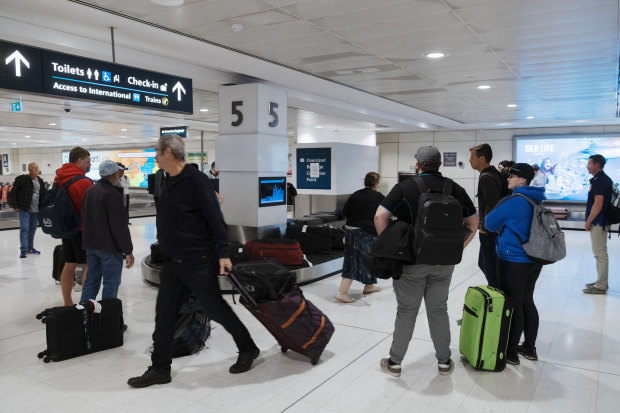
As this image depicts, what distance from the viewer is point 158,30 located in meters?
5.06

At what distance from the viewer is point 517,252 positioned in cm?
367

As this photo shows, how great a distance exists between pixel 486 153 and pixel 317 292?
3002 millimetres

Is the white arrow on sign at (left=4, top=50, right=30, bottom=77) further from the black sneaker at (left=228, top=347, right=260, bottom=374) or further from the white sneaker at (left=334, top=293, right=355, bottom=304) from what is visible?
the white sneaker at (left=334, top=293, right=355, bottom=304)

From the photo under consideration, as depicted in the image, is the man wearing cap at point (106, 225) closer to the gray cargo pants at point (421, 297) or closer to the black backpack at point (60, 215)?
the black backpack at point (60, 215)

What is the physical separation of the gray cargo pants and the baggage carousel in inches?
126

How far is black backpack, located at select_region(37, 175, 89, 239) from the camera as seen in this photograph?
4.59 metres

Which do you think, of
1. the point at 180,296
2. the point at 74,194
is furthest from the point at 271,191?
the point at 180,296

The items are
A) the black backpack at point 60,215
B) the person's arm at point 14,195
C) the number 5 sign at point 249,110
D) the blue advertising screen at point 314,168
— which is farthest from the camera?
the blue advertising screen at point 314,168

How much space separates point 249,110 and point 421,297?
16.0 ft

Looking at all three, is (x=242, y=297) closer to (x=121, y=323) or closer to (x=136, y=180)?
(x=121, y=323)

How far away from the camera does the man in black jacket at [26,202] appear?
28.9ft

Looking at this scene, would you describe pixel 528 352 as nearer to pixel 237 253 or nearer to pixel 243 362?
pixel 243 362

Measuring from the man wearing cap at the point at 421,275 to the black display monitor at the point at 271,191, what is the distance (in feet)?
13.8

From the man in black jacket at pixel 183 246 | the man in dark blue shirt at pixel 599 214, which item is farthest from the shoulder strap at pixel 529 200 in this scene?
the man in dark blue shirt at pixel 599 214
